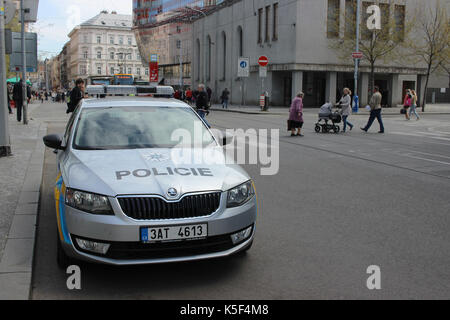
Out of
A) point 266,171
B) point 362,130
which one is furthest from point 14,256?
point 362,130

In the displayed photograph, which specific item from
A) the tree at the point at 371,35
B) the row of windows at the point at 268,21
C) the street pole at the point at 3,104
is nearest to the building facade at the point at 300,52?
the row of windows at the point at 268,21

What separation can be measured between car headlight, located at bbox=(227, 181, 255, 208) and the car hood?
0.17ft

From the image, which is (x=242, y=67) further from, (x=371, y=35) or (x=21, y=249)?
(x=21, y=249)

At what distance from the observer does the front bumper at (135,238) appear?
3963 millimetres

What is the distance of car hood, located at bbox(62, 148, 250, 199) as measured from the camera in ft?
13.5

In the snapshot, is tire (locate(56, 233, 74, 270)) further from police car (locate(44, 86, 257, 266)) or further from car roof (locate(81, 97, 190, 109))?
car roof (locate(81, 97, 190, 109))

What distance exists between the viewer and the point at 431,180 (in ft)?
30.4

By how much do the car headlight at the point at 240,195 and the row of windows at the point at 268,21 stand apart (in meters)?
42.3

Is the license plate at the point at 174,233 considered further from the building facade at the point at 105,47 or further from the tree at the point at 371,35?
the building facade at the point at 105,47

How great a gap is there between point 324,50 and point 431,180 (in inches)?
1424

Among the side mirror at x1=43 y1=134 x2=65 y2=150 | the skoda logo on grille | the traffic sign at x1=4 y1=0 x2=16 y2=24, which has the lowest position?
the skoda logo on grille

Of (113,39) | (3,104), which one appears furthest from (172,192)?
(113,39)

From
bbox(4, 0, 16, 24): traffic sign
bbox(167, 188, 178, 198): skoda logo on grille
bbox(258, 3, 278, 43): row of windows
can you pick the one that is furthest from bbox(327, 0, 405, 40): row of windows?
bbox(167, 188, 178, 198): skoda logo on grille

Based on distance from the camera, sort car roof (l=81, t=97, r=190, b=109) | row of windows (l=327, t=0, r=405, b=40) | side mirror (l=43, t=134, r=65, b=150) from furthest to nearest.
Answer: row of windows (l=327, t=0, r=405, b=40)
car roof (l=81, t=97, r=190, b=109)
side mirror (l=43, t=134, r=65, b=150)
